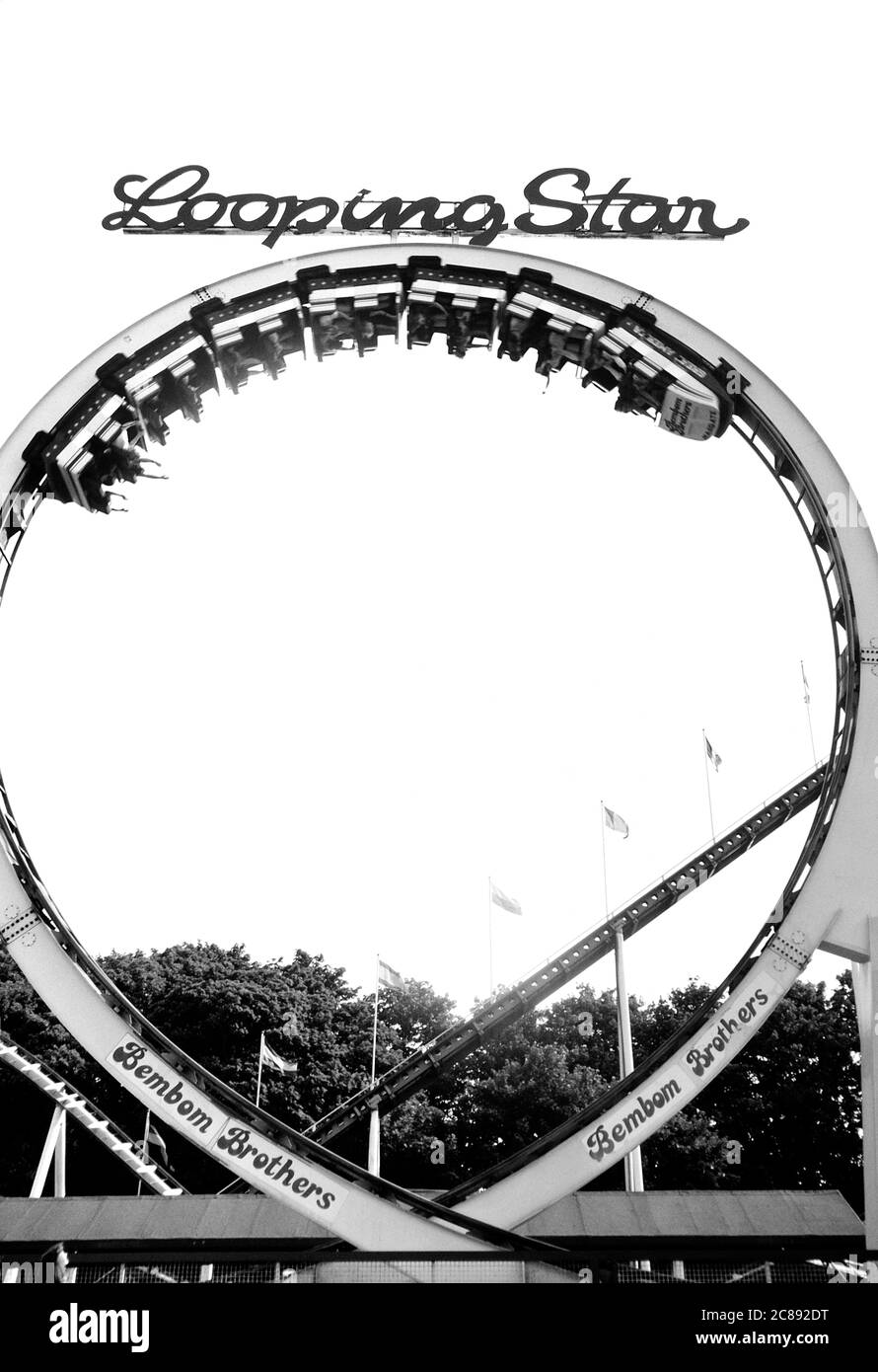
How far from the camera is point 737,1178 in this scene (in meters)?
41.2

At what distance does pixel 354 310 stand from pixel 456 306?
6.11 feet

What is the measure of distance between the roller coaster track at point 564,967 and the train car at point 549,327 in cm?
1610

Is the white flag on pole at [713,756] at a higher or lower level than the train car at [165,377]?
lower

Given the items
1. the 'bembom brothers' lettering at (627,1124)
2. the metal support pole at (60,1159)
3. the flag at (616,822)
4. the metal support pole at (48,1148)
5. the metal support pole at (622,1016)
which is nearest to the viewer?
the 'bembom brothers' lettering at (627,1124)

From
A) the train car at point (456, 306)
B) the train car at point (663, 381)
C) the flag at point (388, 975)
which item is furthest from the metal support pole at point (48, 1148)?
the train car at point (663, 381)

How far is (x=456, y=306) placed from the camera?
19766mm

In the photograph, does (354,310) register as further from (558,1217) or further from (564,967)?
(564,967)

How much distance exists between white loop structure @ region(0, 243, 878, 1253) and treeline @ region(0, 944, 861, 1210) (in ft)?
90.3

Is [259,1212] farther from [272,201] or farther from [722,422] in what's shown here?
[272,201]

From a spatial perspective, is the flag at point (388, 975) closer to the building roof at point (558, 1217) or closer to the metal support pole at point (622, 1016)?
the metal support pole at point (622, 1016)

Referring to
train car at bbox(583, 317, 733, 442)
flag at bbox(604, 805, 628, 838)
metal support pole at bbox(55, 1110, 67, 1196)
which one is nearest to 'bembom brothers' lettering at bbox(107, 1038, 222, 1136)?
metal support pole at bbox(55, 1110, 67, 1196)

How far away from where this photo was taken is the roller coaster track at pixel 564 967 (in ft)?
97.8
